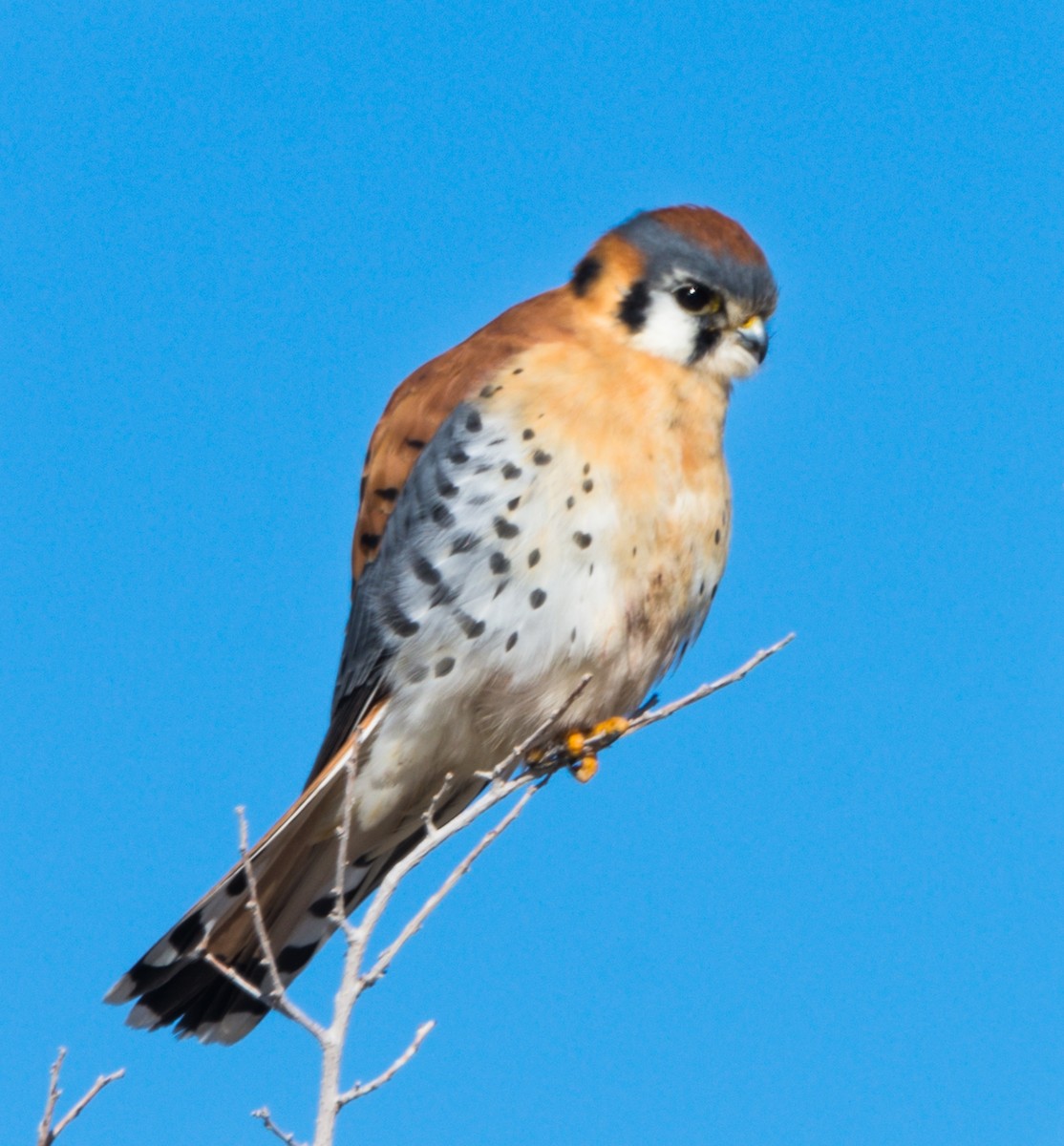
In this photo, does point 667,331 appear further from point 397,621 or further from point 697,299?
point 397,621

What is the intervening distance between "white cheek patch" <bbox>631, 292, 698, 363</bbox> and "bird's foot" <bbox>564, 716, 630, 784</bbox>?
2.70 ft

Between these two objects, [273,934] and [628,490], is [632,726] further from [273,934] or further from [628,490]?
[273,934]

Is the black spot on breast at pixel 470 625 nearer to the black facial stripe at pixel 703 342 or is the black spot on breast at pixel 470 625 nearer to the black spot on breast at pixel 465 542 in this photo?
the black spot on breast at pixel 465 542

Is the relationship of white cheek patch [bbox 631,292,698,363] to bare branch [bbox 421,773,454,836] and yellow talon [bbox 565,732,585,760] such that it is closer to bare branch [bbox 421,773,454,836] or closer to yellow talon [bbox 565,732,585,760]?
yellow talon [bbox 565,732,585,760]

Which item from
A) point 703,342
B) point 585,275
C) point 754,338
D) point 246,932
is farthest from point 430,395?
point 246,932

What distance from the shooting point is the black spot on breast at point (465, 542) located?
344 cm

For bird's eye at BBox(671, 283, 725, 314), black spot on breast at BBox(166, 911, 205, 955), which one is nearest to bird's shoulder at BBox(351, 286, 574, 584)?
bird's eye at BBox(671, 283, 725, 314)

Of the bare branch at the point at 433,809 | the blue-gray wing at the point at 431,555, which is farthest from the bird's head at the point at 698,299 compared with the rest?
the bare branch at the point at 433,809

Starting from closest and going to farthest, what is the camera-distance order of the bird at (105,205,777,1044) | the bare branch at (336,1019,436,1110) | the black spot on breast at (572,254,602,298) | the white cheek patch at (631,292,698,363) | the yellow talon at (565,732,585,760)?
the bare branch at (336,1019,436,1110)
the bird at (105,205,777,1044)
the yellow talon at (565,732,585,760)
the white cheek patch at (631,292,698,363)
the black spot on breast at (572,254,602,298)

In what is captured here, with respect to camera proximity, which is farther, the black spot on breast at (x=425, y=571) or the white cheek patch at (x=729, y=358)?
the white cheek patch at (x=729, y=358)

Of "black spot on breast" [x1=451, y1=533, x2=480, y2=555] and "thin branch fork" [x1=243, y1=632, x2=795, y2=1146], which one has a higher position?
"black spot on breast" [x1=451, y1=533, x2=480, y2=555]

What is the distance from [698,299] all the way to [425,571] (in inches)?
34.8

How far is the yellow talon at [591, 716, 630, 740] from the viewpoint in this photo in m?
3.51

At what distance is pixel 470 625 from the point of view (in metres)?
3.47
